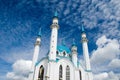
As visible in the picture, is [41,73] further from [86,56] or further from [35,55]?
[86,56]

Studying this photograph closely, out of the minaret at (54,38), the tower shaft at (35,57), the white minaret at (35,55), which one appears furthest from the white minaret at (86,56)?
the tower shaft at (35,57)

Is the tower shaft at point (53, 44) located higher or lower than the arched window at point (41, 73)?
higher

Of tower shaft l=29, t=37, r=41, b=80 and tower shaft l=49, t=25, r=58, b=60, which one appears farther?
tower shaft l=29, t=37, r=41, b=80

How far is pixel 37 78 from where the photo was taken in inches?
1713

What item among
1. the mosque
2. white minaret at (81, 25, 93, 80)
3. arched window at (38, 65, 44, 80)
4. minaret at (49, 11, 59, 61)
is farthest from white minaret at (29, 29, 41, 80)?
white minaret at (81, 25, 93, 80)

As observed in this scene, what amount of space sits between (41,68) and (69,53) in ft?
40.1

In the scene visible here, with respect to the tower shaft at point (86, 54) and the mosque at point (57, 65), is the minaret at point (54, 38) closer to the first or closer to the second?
the mosque at point (57, 65)

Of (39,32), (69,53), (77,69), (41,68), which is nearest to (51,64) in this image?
(41,68)

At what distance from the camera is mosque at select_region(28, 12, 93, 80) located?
39.9 m

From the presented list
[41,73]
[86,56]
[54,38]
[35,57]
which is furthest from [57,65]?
[86,56]

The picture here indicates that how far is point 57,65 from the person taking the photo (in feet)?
137

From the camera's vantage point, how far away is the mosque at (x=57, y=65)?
131 ft

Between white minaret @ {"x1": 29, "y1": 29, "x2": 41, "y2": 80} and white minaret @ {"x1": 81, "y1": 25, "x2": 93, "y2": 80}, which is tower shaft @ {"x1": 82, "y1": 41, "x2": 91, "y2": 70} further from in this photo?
white minaret @ {"x1": 29, "y1": 29, "x2": 41, "y2": 80}

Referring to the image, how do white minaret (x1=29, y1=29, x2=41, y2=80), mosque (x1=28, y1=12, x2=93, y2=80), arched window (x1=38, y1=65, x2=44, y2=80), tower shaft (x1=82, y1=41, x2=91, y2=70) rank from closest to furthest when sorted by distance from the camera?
mosque (x1=28, y1=12, x2=93, y2=80)
arched window (x1=38, y1=65, x2=44, y2=80)
white minaret (x1=29, y1=29, x2=41, y2=80)
tower shaft (x1=82, y1=41, x2=91, y2=70)
